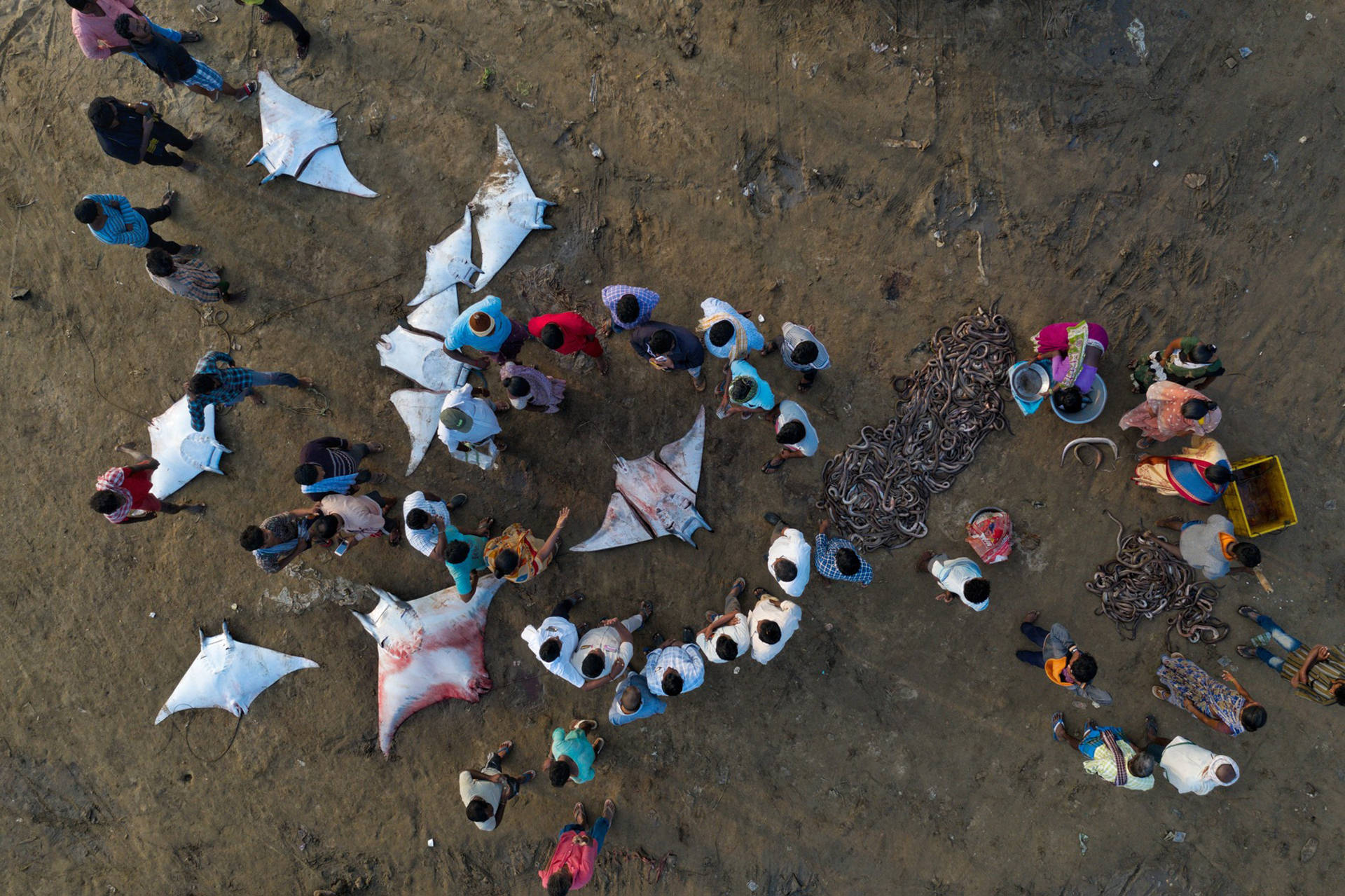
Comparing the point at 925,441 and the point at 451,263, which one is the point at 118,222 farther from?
the point at 925,441

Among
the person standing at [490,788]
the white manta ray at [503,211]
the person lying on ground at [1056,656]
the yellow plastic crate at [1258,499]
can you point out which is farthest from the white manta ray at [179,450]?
the yellow plastic crate at [1258,499]

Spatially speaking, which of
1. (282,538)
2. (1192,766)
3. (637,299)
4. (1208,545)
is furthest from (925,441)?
(282,538)

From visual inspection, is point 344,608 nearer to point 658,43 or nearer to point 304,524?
point 304,524

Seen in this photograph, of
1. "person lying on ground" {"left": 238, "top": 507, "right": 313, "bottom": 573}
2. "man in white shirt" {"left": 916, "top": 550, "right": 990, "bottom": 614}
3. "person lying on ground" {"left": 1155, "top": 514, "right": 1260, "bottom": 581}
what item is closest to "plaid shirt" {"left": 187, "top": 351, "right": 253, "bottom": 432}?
"person lying on ground" {"left": 238, "top": 507, "right": 313, "bottom": 573}

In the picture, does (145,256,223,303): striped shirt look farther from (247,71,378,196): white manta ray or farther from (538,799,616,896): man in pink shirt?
(538,799,616,896): man in pink shirt

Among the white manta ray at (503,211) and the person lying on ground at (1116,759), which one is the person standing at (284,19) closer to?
the white manta ray at (503,211)

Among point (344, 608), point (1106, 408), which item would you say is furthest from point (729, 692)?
point (1106, 408)
